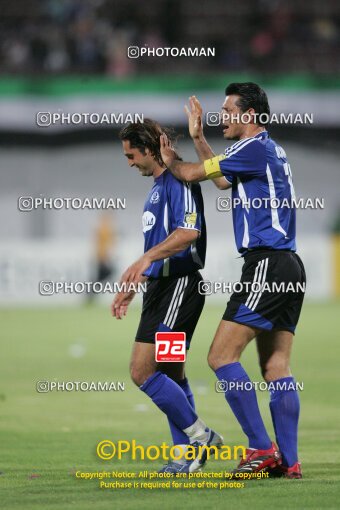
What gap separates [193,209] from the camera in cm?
679

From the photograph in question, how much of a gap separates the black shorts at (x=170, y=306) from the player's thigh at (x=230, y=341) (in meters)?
0.40

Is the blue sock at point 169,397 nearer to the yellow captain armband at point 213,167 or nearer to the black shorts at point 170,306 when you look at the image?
the black shorts at point 170,306

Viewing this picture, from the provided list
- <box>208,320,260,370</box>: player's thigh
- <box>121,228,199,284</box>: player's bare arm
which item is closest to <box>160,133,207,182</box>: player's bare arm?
<box>121,228,199,284</box>: player's bare arm

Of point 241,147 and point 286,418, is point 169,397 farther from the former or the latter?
point 241,147

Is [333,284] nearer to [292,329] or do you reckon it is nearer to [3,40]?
[3,40]

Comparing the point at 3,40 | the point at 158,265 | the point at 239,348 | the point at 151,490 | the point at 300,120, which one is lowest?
the point at 151,490

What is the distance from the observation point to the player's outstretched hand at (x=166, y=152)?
6836mm

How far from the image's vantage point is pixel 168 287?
22.8ft

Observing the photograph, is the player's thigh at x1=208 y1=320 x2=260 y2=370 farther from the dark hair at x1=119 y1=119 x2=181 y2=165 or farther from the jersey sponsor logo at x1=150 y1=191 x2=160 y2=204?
the dark hair at x1=119 y1=119 x2=181 y2=165

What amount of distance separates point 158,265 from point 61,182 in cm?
2449

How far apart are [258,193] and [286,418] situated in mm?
1345

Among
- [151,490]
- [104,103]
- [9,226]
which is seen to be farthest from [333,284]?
[151,490]

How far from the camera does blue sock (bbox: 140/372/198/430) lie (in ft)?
22.3

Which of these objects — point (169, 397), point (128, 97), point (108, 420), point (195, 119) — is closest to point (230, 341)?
point (169, 397)
